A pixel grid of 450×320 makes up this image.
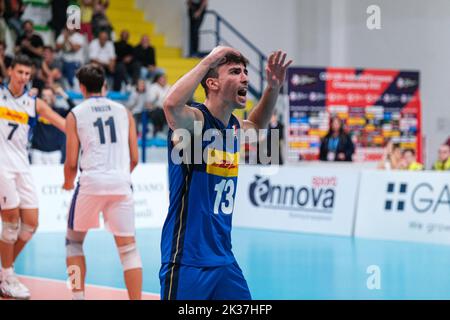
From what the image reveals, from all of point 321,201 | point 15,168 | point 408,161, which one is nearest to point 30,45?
point 321,201

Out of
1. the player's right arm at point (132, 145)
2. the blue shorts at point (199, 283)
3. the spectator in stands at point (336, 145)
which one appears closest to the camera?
A: the blue shorts at point (199, 283)

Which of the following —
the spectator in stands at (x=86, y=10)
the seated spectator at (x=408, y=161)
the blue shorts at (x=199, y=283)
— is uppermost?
the spectator in stands at (x=86, y=10)

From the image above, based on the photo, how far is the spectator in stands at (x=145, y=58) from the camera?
67.9ft

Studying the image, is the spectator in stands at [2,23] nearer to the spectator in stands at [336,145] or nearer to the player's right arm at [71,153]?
the spectator in stands at [336,145]

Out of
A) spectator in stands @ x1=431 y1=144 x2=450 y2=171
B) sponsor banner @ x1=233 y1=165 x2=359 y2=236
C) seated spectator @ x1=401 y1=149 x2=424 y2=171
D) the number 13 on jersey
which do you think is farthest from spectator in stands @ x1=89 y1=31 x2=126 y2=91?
the number 13 on jersey

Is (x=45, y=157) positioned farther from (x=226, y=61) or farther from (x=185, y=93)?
(x=185, y=93)

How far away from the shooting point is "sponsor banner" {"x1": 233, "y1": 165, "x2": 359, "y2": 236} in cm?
1441

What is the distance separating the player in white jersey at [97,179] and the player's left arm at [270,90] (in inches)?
89.1

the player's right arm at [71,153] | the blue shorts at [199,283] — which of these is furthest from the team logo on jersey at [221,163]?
the player's right arm at [71,153]

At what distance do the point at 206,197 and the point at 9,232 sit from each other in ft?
13.5

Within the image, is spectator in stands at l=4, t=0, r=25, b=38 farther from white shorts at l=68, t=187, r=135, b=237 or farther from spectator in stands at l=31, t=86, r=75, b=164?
white shorts at l=68, t=187, r=135, b=237

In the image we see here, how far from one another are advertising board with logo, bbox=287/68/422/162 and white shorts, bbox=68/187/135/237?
11.5m
